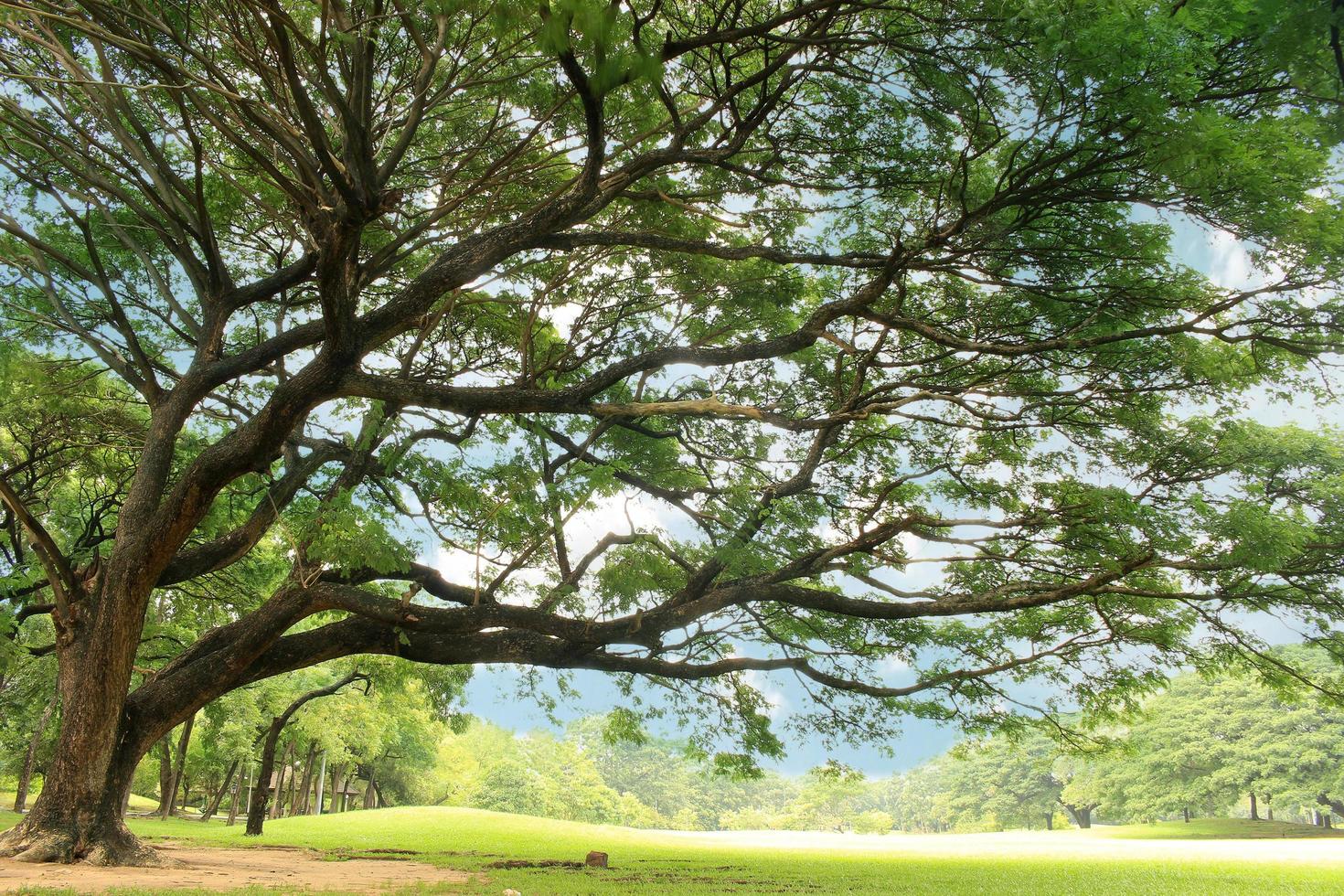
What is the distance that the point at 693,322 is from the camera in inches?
383

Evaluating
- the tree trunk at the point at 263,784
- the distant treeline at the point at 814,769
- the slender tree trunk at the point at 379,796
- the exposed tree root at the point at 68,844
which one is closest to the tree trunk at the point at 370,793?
the distant treeline at the point at 814,769

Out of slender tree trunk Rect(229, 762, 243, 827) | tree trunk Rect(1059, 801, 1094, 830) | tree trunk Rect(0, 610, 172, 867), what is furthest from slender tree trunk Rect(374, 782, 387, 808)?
tree trunk Rect(1059, 801, 1094, 830)

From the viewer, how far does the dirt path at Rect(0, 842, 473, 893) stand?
6.20 m

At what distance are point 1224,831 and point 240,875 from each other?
134 ft

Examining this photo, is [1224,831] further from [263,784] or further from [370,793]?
[370,793]

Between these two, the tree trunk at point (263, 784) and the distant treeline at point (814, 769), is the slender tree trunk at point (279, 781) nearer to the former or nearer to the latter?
the tree trunk at point (263, 784)

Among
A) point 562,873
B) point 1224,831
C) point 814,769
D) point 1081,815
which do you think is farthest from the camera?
point 1081,815

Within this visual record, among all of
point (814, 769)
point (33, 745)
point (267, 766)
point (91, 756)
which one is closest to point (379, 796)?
point (33, 745)

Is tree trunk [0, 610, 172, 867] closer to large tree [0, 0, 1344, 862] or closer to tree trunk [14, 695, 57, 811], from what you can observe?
large tree [0, 0, 1344, 862]

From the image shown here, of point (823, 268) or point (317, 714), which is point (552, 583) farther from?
point (317, 714)

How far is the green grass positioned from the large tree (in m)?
30.6

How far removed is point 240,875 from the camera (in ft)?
25.1

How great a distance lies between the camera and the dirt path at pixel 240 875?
620 centimetres

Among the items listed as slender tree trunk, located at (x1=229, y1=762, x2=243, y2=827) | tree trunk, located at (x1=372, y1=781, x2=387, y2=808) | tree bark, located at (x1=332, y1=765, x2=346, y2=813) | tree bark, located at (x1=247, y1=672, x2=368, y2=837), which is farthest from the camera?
tree trunk, located at (x1=372, y1=781, x2=387, y2=808)
